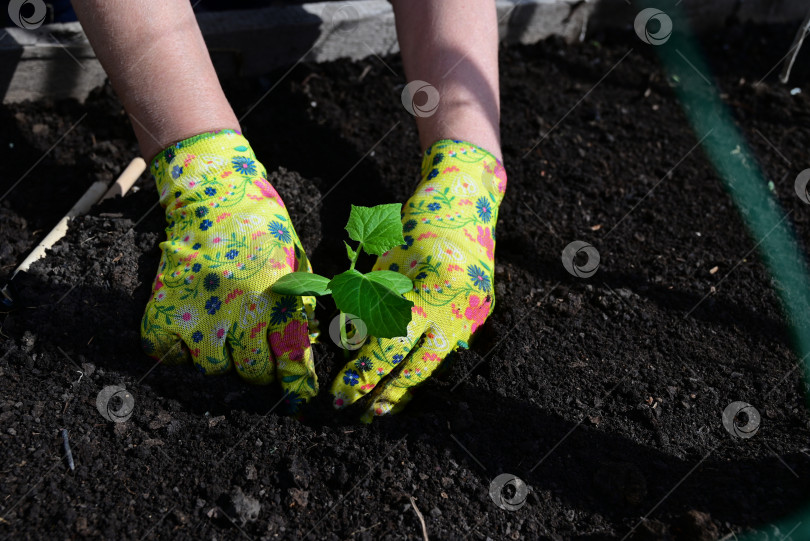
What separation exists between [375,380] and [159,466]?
1.69 feet

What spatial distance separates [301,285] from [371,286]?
163mm

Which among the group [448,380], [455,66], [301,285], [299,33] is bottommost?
[448,380]

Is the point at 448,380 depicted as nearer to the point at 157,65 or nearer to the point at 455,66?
the point at 455,66

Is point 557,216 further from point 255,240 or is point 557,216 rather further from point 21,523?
point 21,523

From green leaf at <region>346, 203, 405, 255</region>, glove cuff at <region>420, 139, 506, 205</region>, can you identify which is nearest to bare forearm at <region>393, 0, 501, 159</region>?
glove cuff at <region>420, 139, 506, 205</region>

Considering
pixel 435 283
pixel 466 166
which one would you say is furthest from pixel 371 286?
pixel 466 166

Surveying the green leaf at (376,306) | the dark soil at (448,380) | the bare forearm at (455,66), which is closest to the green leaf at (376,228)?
the green leaf at (376,306)

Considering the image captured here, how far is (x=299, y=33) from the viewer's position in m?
2.80

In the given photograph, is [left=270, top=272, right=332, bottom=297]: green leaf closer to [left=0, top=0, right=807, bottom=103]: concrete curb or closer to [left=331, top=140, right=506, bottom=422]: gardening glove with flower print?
[left=331, top=140, right=506, bottom=422]: gardening glove with flower print

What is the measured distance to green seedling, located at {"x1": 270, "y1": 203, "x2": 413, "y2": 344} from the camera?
57.0 inches

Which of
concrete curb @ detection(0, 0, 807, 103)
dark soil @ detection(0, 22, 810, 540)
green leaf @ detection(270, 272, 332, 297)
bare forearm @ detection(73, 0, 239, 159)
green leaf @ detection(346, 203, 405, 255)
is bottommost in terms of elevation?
dark soil @ detection(0, 22, 810, 540)

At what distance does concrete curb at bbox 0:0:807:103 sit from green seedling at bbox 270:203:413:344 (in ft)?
4.76

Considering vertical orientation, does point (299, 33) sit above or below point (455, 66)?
below

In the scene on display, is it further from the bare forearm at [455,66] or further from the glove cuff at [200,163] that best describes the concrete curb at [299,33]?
the glove cuff at [200,163]
